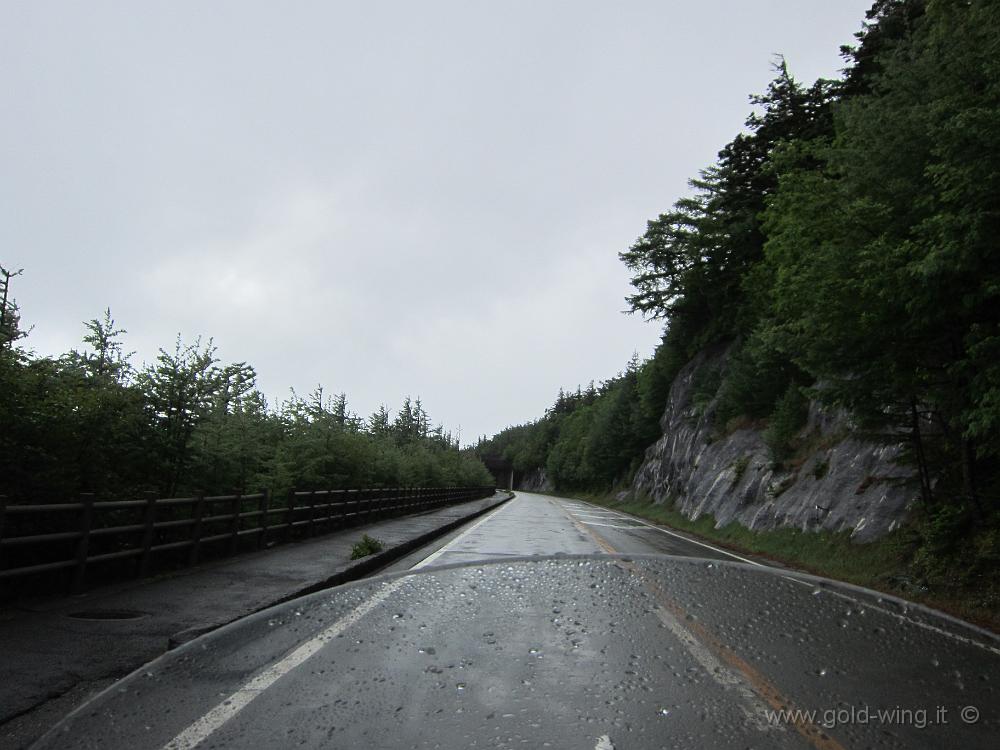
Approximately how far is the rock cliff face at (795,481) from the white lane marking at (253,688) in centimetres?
1164

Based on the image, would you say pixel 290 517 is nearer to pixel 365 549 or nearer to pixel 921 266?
pixel 365 549

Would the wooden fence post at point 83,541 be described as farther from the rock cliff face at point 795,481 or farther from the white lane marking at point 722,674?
the rock cliff face at point 795,481

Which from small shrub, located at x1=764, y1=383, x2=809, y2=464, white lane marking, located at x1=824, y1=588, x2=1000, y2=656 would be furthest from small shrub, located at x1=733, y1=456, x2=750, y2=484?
white lane marking, located at x1=824, y1=588, x2=1000, y2=656

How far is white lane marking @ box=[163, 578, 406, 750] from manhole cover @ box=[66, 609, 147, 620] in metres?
2.03

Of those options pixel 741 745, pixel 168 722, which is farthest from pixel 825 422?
pixel 168 722

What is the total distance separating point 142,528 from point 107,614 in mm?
1983

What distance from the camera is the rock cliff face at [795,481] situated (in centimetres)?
1514

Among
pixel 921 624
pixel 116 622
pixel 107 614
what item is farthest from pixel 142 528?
pixel 921 624

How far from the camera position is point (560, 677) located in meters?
4.72

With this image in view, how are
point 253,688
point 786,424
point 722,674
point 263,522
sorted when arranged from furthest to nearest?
point 786,424 → point 263,522 → point 722,674 → point 253,688

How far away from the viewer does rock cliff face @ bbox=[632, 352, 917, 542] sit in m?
15.1

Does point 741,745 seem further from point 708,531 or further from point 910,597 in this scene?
point 708,531

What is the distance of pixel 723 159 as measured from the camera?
130 ft

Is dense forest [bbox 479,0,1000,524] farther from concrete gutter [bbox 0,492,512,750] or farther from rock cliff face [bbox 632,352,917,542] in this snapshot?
concrete gutter [bbox 0,492,512,750]
